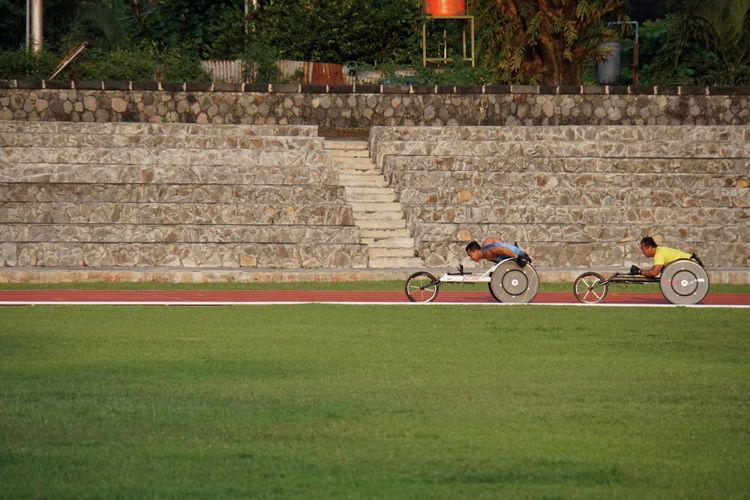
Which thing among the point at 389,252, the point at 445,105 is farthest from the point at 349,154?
the point at 389,252

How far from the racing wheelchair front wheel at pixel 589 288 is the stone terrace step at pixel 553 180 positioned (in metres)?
7.66

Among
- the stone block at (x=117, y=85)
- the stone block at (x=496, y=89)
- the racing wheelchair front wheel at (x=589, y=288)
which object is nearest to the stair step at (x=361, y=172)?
the stone block at (x=496, y=89)

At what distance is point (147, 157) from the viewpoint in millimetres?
27719

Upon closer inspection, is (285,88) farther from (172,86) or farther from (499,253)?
(499,253)

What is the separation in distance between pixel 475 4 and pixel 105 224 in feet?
41.3

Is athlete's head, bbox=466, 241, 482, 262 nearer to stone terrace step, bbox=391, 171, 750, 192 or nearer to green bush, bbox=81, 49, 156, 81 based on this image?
stone terrace step, bbox=391, 171, 750, 192

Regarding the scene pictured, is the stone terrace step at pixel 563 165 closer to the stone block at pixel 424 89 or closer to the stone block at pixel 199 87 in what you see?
the stone block at pixel 424 89

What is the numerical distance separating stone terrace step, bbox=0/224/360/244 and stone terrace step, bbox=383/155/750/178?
10.2 feet

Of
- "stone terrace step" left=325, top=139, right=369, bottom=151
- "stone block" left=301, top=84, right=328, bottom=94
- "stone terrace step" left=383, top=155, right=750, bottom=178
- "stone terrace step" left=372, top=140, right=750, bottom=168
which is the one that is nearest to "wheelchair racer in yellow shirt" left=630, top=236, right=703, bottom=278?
"stone terrace step" left=383, top=155, right=750, bottom=178

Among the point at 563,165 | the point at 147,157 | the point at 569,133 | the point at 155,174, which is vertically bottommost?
the point at 155,174

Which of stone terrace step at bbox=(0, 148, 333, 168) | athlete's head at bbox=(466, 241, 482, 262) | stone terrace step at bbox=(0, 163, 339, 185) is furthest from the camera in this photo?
stone terrace step at bbox=(0, 148, 333, 168)

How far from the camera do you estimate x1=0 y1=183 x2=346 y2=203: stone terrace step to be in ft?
85.6

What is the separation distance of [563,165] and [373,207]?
372 centimetres

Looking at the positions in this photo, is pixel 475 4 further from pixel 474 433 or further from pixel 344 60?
pixel 474 433
